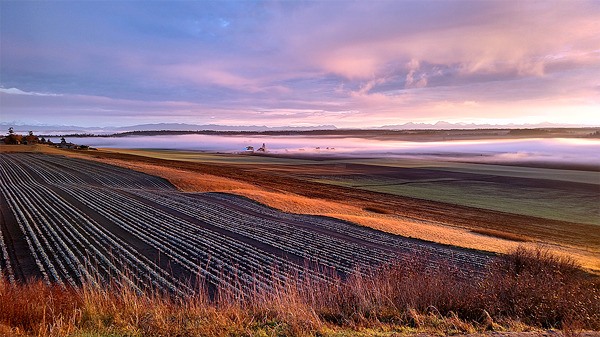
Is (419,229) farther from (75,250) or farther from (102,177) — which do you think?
(102,177)

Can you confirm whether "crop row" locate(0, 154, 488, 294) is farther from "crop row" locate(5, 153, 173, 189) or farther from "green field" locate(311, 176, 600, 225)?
"green field" locate(311, 176, 600, 225)

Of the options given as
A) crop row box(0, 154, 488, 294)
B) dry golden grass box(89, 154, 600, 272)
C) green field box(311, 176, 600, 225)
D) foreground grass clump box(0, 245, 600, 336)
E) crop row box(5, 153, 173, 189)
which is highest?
foreground grass clump box(0, 245, 600, 336)

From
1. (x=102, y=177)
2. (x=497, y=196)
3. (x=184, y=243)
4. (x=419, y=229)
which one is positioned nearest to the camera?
(x=184, y=243)

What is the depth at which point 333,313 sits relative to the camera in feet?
25.6

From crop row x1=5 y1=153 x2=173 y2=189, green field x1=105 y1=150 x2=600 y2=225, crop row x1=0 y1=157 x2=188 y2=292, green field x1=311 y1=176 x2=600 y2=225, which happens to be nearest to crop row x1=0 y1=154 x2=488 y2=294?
crop row x1=0 y1=157 x2=188 y2=292

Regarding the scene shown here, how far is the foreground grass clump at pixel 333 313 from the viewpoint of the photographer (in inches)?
264

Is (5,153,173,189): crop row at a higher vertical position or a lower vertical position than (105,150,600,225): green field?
higher

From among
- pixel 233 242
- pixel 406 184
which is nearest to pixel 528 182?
pixel 406 184

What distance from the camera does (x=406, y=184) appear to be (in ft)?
224

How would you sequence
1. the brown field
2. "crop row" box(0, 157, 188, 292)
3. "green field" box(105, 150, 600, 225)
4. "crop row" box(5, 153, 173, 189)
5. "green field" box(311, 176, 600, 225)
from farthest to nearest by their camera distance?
"green field" box(105, 150, 600, 225) → "crop row" box(5, 153, 173, 189) → "green field" box(311, 176, 600, 225) → the brown field → "crop row" box(0, 157, 188, 292)

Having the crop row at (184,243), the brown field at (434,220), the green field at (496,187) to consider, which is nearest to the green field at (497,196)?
the green field at (496,187)

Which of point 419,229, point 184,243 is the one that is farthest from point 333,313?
point 419,229

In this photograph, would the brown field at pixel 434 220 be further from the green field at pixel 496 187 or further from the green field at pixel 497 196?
the green field at pixel 496 187

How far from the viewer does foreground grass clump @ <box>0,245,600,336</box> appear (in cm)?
670
